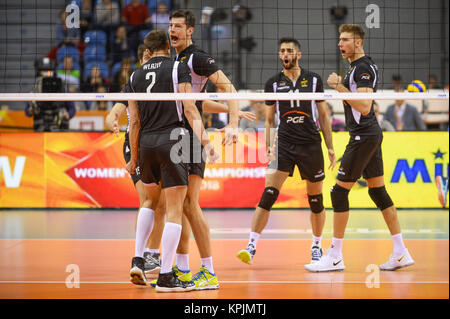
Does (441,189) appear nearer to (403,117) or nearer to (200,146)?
(403,117)

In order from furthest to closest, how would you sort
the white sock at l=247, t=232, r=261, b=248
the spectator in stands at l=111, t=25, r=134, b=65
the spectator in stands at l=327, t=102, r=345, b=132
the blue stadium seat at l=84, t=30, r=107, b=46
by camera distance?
the spectator in stands at l=111, t=25, r=134, b=65 → the blue stadium seat at l=84, t=30, r=107, b=46 → the spectator in stands at l=327, t=102, r=345, b=132 → the white sock at l=247, t=232, r=261, b=248

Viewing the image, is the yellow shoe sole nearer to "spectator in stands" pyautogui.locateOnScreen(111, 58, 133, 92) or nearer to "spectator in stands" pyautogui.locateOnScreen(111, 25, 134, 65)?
"spectator in stands" pyautogui.locateOnScreen(111, 58, 133, 92)

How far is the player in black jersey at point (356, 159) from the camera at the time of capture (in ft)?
20.0

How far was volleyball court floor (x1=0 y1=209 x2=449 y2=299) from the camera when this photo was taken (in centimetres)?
530

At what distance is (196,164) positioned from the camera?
5.37m

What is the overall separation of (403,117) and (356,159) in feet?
17.4

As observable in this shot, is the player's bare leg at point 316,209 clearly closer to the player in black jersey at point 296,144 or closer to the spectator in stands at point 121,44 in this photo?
the player in black jersey at point 296,144

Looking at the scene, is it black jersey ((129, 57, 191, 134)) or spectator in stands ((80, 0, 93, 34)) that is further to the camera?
spectator in stands ((80, 0, 93, 34))

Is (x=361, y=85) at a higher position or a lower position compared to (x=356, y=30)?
lower

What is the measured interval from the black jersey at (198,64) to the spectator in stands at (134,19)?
8.21 metres

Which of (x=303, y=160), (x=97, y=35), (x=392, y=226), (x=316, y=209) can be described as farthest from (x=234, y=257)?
(x=97, y=35)

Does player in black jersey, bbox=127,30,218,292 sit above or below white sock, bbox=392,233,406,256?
above

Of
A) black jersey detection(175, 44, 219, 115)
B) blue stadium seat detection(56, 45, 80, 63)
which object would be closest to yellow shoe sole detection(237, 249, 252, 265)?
black jersey detection(175, 44, 219, 115)
